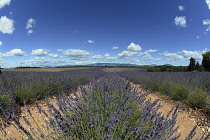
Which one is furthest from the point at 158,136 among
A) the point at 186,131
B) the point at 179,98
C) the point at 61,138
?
the point at 179,98

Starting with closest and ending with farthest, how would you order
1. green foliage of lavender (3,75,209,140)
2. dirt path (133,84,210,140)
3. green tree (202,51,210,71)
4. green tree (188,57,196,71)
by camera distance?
green foliage of lavender (3,75,209,140), dirt path (133,84,210,140), green tree (188,57,196,71), green tree (202,51,210,71)

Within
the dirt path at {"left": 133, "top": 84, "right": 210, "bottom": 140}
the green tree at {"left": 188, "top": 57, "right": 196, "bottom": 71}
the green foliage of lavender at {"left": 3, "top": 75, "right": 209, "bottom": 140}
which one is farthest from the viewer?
the green tree at {"left": 188, "top": 57, "right": 196, "bottom": 71}

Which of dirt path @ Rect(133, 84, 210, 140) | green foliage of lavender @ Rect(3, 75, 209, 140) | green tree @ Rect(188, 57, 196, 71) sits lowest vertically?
dirt path @ Rect(133, 84, 210, 140)

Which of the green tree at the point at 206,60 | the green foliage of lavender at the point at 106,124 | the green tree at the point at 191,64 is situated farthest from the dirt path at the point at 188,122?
the green tree at the point at 206,60

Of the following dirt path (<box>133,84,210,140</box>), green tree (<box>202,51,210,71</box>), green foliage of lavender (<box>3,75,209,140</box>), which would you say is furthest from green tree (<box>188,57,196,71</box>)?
green foliage of lavender (<box>3,75,209,140</box>)

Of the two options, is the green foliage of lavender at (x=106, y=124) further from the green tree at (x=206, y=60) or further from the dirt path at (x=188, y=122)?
Result: the green tree at (x=206, y=60)

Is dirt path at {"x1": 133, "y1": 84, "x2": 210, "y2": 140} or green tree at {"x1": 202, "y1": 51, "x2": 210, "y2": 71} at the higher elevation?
green tree at {"x1": 202, "y1": 51, "x2": 210, "y2": 71}

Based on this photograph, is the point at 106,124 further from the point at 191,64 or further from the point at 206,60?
the point at 206,60

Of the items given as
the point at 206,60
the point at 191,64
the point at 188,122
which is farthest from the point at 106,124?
the point at 206,60

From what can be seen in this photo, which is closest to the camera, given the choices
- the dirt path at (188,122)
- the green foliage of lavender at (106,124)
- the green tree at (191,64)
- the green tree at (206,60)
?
the green foliage of lavender at (106,124)

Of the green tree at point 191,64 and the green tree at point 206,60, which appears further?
the green tree at point 206,60

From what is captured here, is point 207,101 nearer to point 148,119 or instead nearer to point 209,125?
point 209,125

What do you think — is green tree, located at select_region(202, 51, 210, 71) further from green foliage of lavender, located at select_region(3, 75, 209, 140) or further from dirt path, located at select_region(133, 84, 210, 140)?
green foliage of lavender, located at select_region(3, 75, 209, 140)

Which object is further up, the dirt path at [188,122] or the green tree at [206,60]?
the green tree at [206,60]
